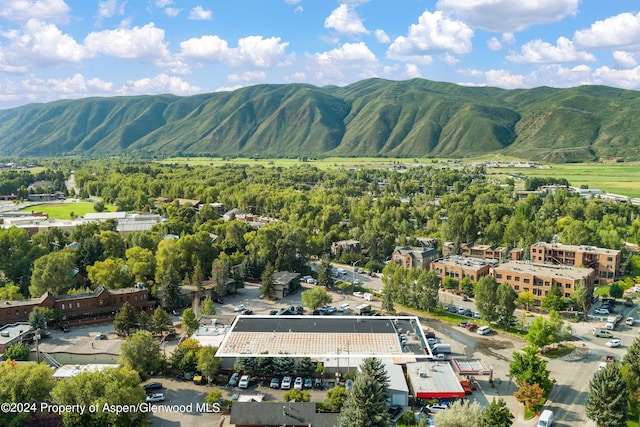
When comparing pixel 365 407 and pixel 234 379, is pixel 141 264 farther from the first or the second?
pixel 365 407

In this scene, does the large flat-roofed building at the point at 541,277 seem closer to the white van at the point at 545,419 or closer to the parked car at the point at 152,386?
the white van at the point at 545,419

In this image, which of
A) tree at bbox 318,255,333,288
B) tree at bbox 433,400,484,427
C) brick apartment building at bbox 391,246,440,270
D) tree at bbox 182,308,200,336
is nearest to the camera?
tree at bbox 433,400,484,427

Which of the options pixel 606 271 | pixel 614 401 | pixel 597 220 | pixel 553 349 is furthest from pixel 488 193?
pixel 614 401

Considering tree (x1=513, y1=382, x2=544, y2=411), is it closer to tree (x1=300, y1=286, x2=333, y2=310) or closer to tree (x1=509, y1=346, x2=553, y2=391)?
tree (x1=509, y1=346, x2=553, y2=391)

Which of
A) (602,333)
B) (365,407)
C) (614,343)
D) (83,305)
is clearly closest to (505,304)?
(602,333)

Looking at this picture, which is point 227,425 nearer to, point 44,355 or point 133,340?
point 133,340

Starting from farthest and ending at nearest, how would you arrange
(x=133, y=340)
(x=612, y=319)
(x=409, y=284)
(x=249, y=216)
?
(x=249, y=216), (x=409, y=284), (x=612, y=319), (x=133, y=340)

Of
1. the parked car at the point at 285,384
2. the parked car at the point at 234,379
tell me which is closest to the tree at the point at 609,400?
the parked car at the point at 285,384

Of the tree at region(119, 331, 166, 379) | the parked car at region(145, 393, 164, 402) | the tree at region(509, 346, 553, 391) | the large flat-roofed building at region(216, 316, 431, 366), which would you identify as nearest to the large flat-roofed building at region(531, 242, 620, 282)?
the large flat-roofed building at region(216, 316, 431, 366)
